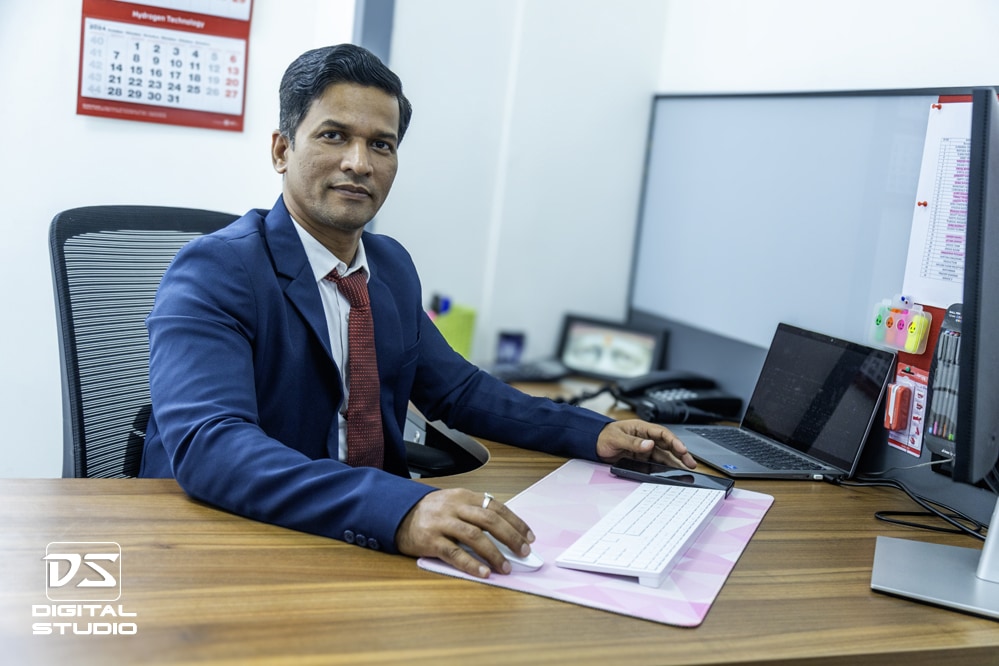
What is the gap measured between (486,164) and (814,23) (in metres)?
0.85

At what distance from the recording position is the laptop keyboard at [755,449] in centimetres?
173

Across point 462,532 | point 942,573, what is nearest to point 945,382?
point 942,573

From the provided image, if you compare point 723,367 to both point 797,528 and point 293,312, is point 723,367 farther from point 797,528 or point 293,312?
point 293,312

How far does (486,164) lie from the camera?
247 centimetres

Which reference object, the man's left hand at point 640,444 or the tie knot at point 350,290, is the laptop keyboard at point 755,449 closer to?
the man's left hand at point 640,444

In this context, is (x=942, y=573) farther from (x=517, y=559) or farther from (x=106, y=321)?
(x=106, y=321)

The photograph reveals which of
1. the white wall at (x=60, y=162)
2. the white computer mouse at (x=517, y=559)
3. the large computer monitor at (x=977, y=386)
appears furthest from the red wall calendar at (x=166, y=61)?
the large computer monitor at (x=977, y=386)

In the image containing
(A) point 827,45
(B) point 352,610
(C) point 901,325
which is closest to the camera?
(B) point 352,610

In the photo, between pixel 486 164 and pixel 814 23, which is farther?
pixel 486 164

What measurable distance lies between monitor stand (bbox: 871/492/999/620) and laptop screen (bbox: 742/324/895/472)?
15.3 inches

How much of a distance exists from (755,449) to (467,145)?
109 centimetres

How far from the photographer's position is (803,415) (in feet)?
6.11

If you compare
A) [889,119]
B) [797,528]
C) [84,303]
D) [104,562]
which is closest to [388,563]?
[104,562]

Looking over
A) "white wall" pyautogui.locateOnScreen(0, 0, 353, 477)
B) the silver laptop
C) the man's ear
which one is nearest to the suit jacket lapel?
the man's ear
